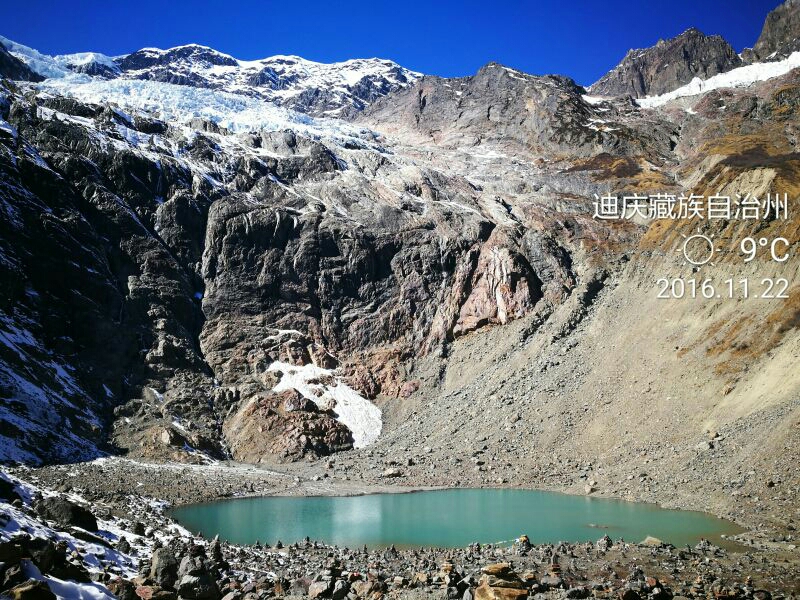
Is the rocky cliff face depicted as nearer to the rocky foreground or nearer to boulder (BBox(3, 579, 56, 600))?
the rocky foreground

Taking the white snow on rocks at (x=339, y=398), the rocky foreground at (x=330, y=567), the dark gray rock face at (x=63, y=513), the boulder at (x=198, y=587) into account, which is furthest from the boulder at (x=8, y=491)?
the white snow on rocks at (x=339, y=398)

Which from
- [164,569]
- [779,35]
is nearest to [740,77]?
[779,35]

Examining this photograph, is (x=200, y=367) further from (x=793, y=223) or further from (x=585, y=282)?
(x=793, y=223)

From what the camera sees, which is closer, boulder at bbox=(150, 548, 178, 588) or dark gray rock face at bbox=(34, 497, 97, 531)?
boulder at bbox=(150, 548, 178, 588)

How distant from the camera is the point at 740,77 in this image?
591ft

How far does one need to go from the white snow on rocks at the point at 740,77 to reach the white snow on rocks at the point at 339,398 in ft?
435

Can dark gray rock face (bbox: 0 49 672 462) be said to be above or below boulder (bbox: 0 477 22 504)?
above

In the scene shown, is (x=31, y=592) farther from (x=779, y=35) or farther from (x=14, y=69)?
(x=779, y=35)

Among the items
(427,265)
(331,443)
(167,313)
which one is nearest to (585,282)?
(427,265)

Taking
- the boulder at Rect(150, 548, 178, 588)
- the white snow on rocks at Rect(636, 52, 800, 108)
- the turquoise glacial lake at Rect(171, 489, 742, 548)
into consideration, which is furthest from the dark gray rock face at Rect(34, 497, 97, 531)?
the white snow on rocks at Rect(636, 52, 800, 108)

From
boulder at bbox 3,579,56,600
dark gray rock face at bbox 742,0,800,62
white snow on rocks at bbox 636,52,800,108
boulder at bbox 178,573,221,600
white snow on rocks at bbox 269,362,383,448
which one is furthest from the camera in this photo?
dark gray rock face at bbox 742,0,800,62

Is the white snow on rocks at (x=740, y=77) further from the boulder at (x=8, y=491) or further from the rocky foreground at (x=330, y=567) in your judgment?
the boulder at (x=8, y=491)

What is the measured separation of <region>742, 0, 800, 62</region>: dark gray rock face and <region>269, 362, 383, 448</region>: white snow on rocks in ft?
543

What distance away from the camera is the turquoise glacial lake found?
33.3 m
